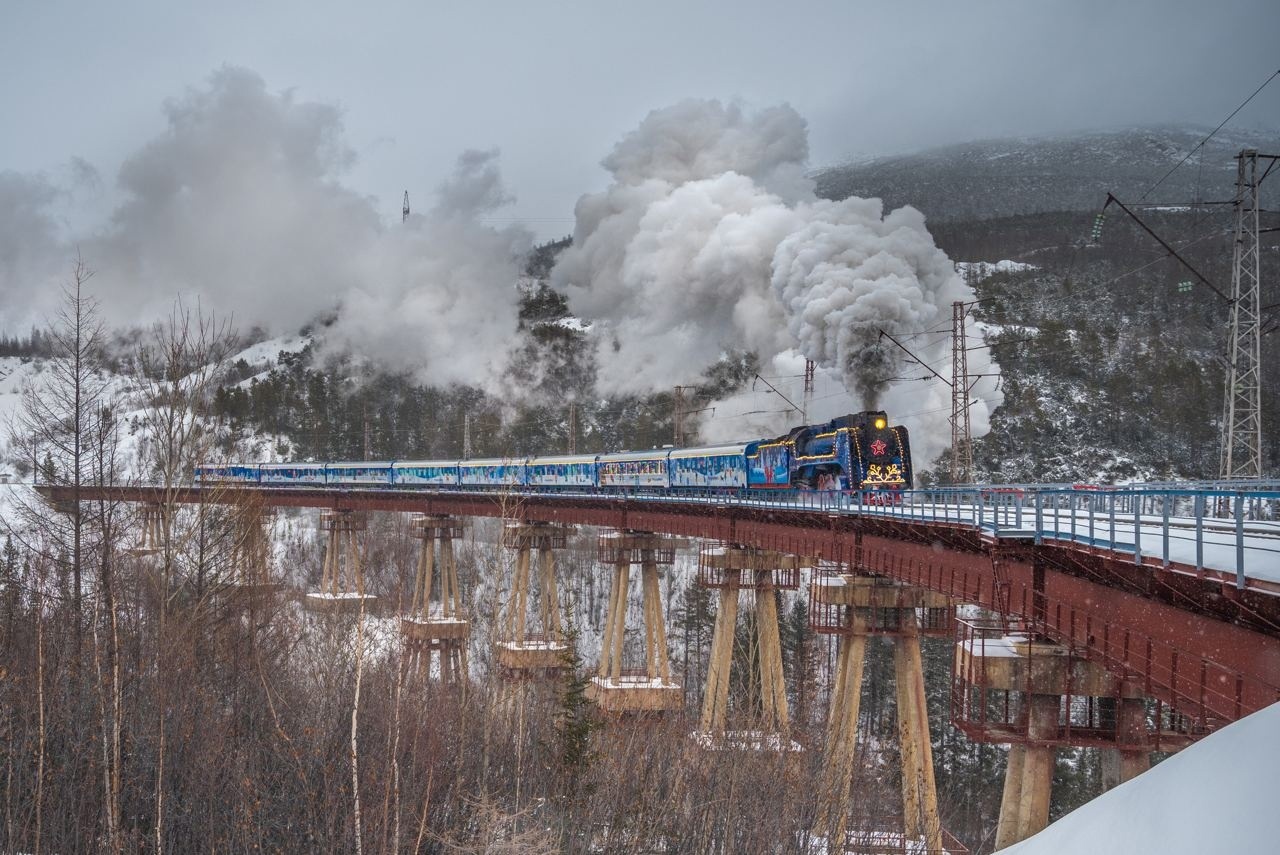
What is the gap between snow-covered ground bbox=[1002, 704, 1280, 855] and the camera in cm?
486

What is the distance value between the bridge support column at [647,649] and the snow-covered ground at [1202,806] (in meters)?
20.9

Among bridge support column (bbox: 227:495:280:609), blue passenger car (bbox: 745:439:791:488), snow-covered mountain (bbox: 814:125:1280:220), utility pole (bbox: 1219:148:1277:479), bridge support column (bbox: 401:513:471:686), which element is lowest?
bridge support column (bbox: 401:513:471:686)

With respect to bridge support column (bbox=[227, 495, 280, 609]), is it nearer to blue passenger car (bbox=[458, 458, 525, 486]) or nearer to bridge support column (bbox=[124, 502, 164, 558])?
bridge support column (bbox=[124, 502, 164, 558])

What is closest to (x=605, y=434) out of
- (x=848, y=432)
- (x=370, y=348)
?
(x=370, y=348)

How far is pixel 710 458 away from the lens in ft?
97.1

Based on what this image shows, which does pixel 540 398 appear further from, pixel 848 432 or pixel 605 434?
pixel 848 432

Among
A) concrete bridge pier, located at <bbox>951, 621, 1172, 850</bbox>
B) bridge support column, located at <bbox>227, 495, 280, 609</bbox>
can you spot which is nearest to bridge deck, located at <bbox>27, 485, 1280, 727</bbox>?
concrete bridge pier, located at <bbox>951, 621, 1172, 850</bbox>

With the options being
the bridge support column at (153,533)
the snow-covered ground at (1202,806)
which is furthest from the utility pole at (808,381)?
the snow-covered ground at (1202,806)

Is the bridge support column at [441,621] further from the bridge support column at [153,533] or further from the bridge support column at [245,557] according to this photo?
the bridge support column at [153,533]

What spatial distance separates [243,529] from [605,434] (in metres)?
73.7

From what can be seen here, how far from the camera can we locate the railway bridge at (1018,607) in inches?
317

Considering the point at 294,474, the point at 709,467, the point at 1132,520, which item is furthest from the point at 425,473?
the point at 1132,520

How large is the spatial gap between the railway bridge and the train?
126 cm

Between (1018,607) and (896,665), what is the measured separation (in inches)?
282
